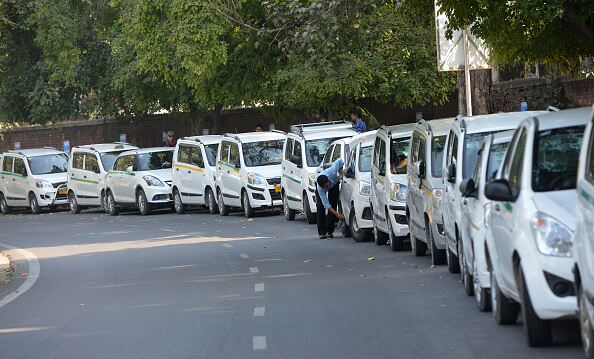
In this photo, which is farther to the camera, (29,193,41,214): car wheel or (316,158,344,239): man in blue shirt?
(29,193,41,214): car wheel

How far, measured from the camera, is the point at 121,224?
83.4 ft

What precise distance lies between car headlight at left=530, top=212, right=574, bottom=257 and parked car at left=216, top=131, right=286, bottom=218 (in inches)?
682

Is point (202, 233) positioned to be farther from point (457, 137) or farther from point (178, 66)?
point (178, 66)

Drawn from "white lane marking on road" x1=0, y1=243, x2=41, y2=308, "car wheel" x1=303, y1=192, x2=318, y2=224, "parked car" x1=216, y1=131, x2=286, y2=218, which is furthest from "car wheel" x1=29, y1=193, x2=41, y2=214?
"car wheel" x1=303, y1=192, x2=318, y2=224

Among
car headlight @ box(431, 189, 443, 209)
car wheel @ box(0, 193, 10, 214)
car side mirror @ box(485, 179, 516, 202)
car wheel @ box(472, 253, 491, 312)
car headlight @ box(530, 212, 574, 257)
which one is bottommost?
car wheel @ box(0, 193, 10, 214)

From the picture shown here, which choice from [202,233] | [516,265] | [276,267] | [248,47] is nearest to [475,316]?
[516,265]

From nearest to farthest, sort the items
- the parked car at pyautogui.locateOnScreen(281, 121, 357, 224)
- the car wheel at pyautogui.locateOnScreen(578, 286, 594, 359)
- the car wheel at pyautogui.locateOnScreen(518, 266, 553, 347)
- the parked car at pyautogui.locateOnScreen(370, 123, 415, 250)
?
the car wheel at pyautogui.locateOnScreen(578, 286, 594, 359), the car wheel at pyautogui.locateOnScreen(518, 266, 553, 347), the parked car at pyautogui.locateOnScreen(370, 123, 415, 250), the parked car at pyautogui.locateOnScreen(281, 121, 357, 224)

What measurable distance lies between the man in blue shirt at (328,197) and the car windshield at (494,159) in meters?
6.92

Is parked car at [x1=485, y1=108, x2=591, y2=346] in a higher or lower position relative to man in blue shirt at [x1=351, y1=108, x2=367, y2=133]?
lower

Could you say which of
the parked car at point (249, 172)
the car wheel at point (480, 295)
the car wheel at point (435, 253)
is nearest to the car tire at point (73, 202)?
the parked car at point (249, 172)

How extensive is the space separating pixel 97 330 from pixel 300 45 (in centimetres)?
998

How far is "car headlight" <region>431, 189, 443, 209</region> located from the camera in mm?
12479

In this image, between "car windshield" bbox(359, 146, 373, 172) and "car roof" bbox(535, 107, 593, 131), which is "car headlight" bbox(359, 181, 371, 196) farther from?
"car roof" bbox(535, 107, 593, 131)

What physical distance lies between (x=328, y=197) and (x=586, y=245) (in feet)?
39.8
